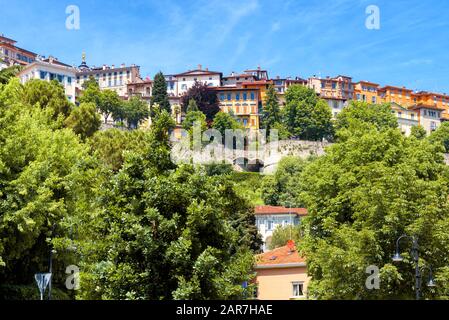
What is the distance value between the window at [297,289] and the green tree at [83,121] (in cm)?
2770

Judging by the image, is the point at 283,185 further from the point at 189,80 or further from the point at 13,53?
the point at 13,53

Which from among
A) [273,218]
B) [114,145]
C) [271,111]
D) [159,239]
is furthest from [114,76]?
[159,239]

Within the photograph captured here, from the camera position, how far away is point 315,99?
127375mm

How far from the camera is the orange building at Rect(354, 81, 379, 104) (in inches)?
6273

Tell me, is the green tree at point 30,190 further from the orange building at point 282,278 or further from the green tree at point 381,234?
the orange building at point 282,278

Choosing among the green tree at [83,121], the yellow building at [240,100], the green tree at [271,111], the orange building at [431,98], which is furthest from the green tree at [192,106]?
the orange building at [431,98]

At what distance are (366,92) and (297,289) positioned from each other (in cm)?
12306

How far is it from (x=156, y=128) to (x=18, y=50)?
149 m

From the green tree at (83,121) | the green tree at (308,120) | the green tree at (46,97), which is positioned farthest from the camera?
the green tree at (308,120)

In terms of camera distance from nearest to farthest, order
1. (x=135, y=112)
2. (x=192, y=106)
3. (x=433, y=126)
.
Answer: (x=192, y=106) < (x=135, y=112) < (x=433, y=126)

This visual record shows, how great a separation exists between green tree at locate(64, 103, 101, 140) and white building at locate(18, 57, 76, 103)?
180 ft

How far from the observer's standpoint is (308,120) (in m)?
120

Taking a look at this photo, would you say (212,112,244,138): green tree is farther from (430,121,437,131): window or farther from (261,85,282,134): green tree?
(430,121,437,131): window

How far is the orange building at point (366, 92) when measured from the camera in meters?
159
